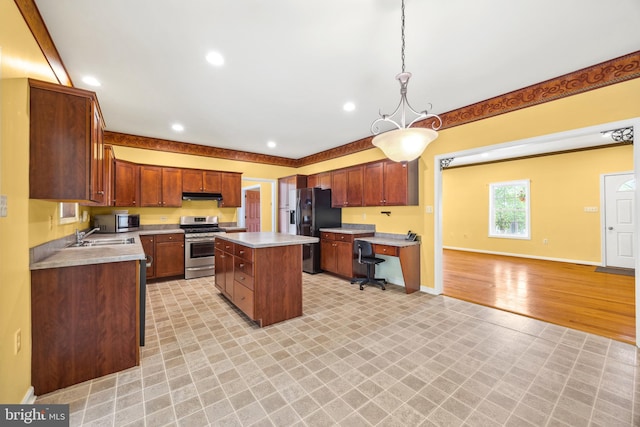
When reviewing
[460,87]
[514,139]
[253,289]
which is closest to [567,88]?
[514,139]

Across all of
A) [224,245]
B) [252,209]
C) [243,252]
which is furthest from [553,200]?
[252,209]

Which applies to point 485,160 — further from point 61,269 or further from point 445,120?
point 61,269

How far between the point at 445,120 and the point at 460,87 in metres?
0.87

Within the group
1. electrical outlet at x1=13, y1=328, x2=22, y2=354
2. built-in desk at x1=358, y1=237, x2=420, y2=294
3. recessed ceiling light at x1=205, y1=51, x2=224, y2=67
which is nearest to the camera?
electrical outlet at x1=13, y1=328, x2=22, y2=354

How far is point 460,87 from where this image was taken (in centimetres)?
307

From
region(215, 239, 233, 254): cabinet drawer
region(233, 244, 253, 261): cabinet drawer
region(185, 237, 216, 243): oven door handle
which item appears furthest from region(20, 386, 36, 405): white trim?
region(185, 237, 216, 243): oven door handle

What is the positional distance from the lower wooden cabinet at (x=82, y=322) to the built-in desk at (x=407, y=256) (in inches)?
130

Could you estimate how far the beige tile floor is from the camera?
5.40 feet

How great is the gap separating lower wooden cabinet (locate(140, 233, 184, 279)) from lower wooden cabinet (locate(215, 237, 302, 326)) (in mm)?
2130

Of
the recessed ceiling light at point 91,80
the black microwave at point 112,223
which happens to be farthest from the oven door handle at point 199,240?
the recessed ceiling light at point 91,80

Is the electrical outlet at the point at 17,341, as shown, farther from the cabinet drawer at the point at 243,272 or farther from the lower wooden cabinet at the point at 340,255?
the lower wooden cabinet at the point at 340,255

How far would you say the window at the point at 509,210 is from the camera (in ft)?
22.0

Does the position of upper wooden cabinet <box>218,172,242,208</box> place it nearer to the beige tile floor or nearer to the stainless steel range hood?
the stainless steel range hood

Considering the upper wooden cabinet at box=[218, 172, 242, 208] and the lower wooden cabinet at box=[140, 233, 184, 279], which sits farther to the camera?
the upper wooden cabinet at box=[218, 172, 242, 208]
